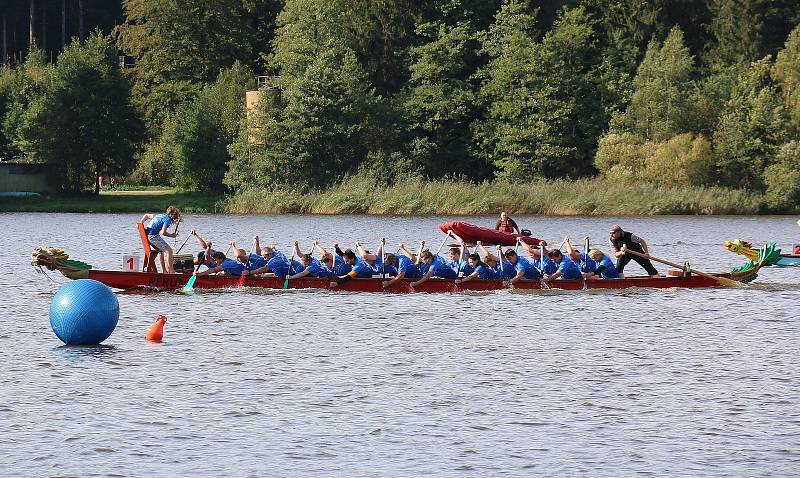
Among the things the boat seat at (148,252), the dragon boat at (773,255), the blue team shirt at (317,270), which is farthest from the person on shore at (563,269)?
the boat seat at (148,252)

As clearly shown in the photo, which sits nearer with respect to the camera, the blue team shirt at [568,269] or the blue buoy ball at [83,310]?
the blue buoy ball at [83,310]

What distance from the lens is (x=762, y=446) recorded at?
17328 millimetres

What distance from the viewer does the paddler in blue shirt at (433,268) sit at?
3266 cm

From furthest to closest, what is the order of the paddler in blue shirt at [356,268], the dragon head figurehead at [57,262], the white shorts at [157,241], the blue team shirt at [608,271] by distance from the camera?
the blue team shirt at [608,271] < the paddler in blue shirt at [356,268] < the white shorts at [157,241] < the dragon head figurehead at [57,262]

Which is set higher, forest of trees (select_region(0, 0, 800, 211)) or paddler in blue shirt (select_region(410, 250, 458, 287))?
forest of trees (select_region(0, 0, 800, 211))

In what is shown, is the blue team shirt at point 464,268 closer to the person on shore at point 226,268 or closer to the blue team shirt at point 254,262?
the blue team shirt at point 254,262

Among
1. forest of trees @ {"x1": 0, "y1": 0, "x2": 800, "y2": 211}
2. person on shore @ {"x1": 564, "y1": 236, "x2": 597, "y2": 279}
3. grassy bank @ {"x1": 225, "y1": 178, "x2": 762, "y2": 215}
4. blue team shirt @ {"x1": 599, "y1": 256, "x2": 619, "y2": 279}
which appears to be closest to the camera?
person on shore @ {"x1": 564, "y1": 236, "x2": 597, "y2": 279}

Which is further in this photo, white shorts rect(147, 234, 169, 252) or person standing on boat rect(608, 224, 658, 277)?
person standing on boat rect(608, 224, 658, 277)

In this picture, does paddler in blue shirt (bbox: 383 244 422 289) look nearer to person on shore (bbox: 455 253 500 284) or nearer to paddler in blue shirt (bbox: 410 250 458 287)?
paddler in blue shirt (bbox: 410 250 458 287)

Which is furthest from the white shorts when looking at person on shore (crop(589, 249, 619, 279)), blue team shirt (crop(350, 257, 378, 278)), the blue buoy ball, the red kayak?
person on shore (crop(589, 249, 619, 279))

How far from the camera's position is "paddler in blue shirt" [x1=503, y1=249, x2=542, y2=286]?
1282 inches

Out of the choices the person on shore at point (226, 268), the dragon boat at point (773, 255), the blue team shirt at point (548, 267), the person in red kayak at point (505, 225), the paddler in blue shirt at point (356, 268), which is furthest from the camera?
the person in red kayak at point (505, 225)

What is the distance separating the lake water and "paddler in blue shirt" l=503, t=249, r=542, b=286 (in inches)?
26.4

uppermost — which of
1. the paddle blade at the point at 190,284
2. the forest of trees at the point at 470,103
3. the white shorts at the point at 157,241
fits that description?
the forest of trees at the point at 470,103
